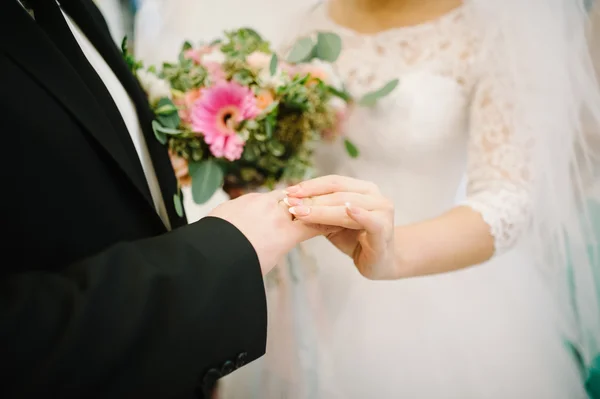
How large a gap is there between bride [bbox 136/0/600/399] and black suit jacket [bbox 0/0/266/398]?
0.25m

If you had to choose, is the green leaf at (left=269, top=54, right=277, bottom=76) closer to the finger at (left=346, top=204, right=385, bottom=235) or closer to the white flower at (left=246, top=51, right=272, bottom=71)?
the white flower at (left=246, top=51, right=272, bottom=71)

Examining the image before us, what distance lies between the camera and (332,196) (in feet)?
1.54

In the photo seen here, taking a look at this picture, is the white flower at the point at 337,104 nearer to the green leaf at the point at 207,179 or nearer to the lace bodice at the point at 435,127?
the lace bodice at the point at 435,127

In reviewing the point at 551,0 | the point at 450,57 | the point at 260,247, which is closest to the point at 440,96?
the point at 450,57

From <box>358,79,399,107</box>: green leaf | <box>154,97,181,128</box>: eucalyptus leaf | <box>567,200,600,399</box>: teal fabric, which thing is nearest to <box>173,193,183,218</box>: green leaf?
<box>154,97,181,128</box>: eucalyptus leaf

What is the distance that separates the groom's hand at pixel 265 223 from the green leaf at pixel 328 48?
0.35m

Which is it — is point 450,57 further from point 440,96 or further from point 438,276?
point 438,276

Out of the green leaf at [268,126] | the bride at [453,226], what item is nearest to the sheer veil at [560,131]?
the bride at [453,226]

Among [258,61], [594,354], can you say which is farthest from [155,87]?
[594,354]

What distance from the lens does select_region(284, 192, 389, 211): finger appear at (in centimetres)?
47

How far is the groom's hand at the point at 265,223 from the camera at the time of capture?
0.41m

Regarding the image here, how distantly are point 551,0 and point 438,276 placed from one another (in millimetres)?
507

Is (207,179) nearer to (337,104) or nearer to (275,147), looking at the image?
(275,147)

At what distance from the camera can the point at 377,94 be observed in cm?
76
